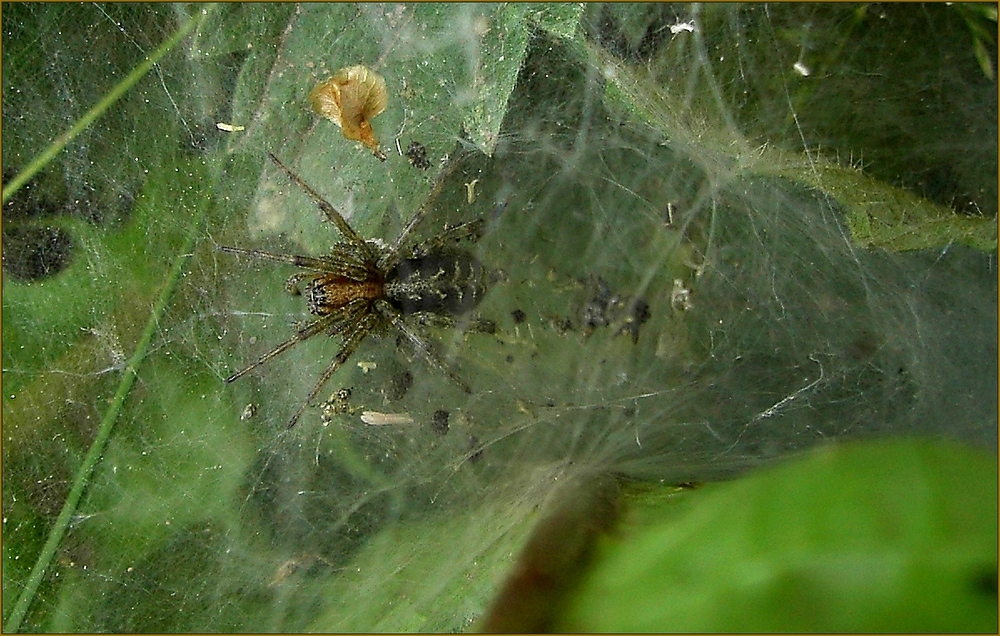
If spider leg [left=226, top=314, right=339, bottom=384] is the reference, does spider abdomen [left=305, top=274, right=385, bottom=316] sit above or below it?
above

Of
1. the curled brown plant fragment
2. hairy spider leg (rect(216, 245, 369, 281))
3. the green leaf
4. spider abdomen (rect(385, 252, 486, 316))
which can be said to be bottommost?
the green leaf

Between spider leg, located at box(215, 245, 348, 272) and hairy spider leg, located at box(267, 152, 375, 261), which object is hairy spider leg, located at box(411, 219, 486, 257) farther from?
spider leg, located at box(215, 245, 348, 272)

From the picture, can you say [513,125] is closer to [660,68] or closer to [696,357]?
[660,68]

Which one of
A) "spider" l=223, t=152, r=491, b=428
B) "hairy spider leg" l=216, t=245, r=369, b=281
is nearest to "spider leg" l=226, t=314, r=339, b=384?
"spider" l=223, t=152, r=491, b=428

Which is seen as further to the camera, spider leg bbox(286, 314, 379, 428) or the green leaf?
spider leg bbox(286, 314, 379, 428)

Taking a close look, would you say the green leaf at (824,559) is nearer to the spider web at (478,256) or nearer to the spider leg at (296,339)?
the spider web at (478,256)

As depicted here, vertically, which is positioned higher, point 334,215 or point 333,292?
point 334,215

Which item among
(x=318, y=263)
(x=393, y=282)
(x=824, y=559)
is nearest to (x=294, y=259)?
(x=318, y=263)

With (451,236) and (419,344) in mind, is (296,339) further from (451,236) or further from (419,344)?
(451,236)
